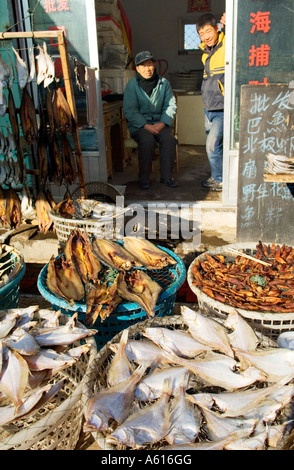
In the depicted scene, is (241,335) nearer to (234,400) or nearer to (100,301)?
(234,400)

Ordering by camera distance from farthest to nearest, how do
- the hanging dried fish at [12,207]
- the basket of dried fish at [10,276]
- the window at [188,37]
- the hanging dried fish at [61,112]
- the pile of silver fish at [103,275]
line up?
the window at [188,37]
the hanging dried fish at [12,207]
the hanging dried fish at [61,112]
the basket of dried fish at [10,276]
the pile of silver fish at [103,275]

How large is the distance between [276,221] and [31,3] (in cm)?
466

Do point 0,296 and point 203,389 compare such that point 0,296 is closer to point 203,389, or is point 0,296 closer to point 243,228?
point 203,389

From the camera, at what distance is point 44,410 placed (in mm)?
2430

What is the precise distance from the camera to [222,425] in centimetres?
192

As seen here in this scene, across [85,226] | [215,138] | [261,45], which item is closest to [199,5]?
[215,138]

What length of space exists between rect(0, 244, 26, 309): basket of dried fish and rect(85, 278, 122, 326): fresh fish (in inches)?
26.8

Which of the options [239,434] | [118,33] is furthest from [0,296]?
[118,33]

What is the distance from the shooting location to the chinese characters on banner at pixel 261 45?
5.00 meters

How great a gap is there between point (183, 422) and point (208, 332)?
1.92ft

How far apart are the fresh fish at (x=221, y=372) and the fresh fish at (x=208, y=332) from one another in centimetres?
8

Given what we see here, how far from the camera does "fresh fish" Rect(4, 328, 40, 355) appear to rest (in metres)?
2.15

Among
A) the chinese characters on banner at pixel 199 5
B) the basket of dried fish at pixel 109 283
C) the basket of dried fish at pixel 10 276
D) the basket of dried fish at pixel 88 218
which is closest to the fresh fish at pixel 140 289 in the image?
the basket of dried fish at pixel 109 283

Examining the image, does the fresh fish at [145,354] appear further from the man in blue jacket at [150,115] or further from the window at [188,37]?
the window at [188,37]
